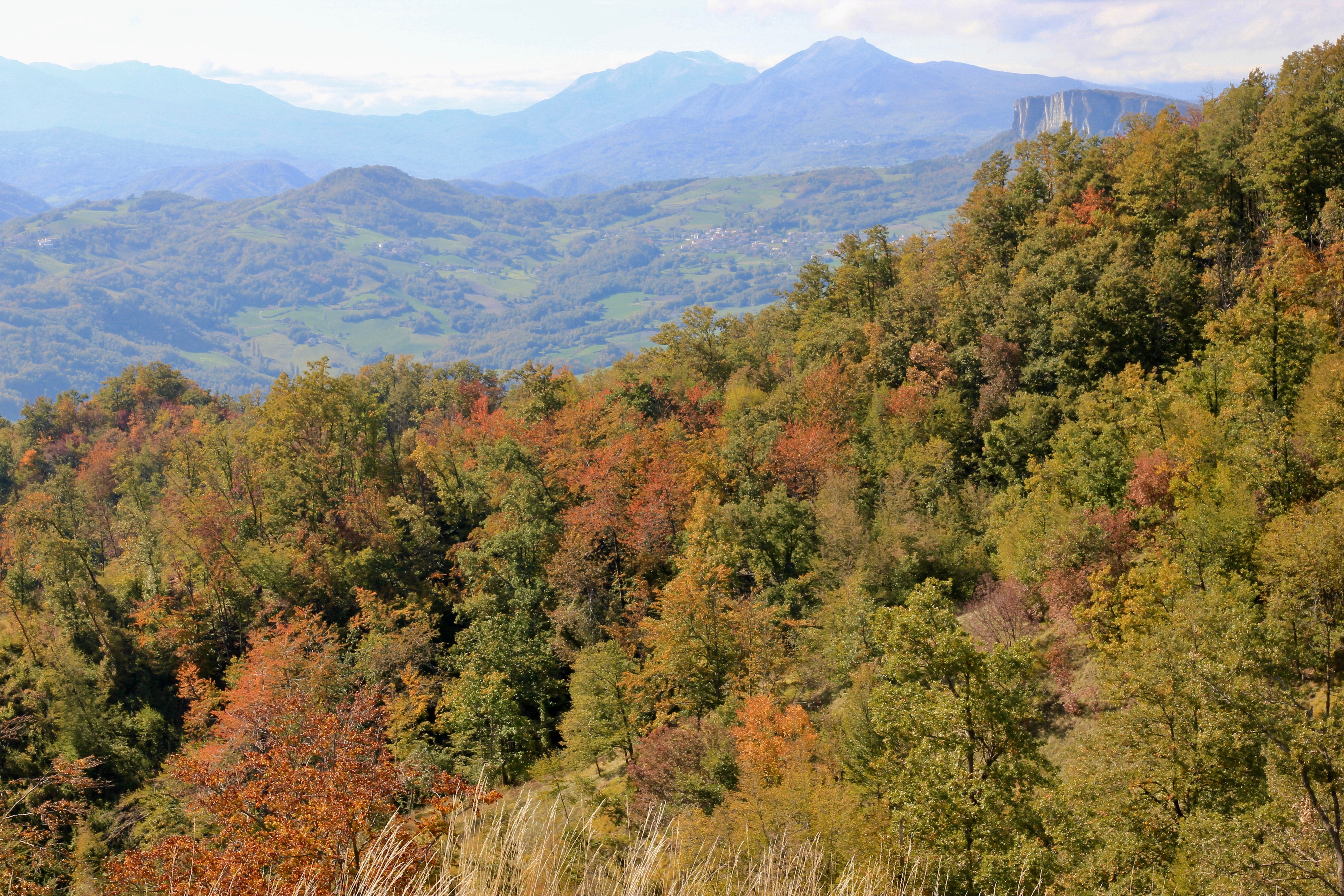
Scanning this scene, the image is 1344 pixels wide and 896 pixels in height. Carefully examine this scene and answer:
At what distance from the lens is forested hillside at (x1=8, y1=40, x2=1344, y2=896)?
594 inches

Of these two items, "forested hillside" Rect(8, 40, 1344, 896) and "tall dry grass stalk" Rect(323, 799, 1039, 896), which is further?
"forested hillside" Rect(8, 40, 1344, 896)

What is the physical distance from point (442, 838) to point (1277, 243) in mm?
39831

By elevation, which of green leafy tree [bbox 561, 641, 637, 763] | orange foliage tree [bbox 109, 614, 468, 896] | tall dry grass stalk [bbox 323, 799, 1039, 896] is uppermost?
tall dry grass stalk [bbox 323, 799, 1039, 896]

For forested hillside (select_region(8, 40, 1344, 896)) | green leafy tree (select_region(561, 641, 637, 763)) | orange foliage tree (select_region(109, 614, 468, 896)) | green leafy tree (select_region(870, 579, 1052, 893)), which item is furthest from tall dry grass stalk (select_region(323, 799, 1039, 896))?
green leafy tree (select_region(561, 641, 637, 763))

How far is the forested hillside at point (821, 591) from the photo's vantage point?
15.1m

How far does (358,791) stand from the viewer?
15.1 m

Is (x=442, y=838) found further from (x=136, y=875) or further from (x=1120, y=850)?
(x=1120, y=850)

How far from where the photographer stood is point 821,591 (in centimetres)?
3338

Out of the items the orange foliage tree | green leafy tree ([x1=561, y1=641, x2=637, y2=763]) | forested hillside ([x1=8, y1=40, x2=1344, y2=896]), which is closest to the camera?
the orange foliage tree

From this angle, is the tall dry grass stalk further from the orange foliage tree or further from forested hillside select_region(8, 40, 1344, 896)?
the orange foliage tree

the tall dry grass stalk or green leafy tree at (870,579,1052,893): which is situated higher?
the tall dry grass stalk

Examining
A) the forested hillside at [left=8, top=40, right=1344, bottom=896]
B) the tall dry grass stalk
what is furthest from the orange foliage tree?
the tall dry grass stalk

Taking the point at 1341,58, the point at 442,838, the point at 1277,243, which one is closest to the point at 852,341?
the point at 1277,243

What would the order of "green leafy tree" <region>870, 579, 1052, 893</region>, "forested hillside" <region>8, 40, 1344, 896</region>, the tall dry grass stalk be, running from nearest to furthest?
the tall dry grass stalk, "green leafy tree" <region>870, 579, 1052, 893</region>, "forested hillside" <region>8, 40, 1344, 896</region>
